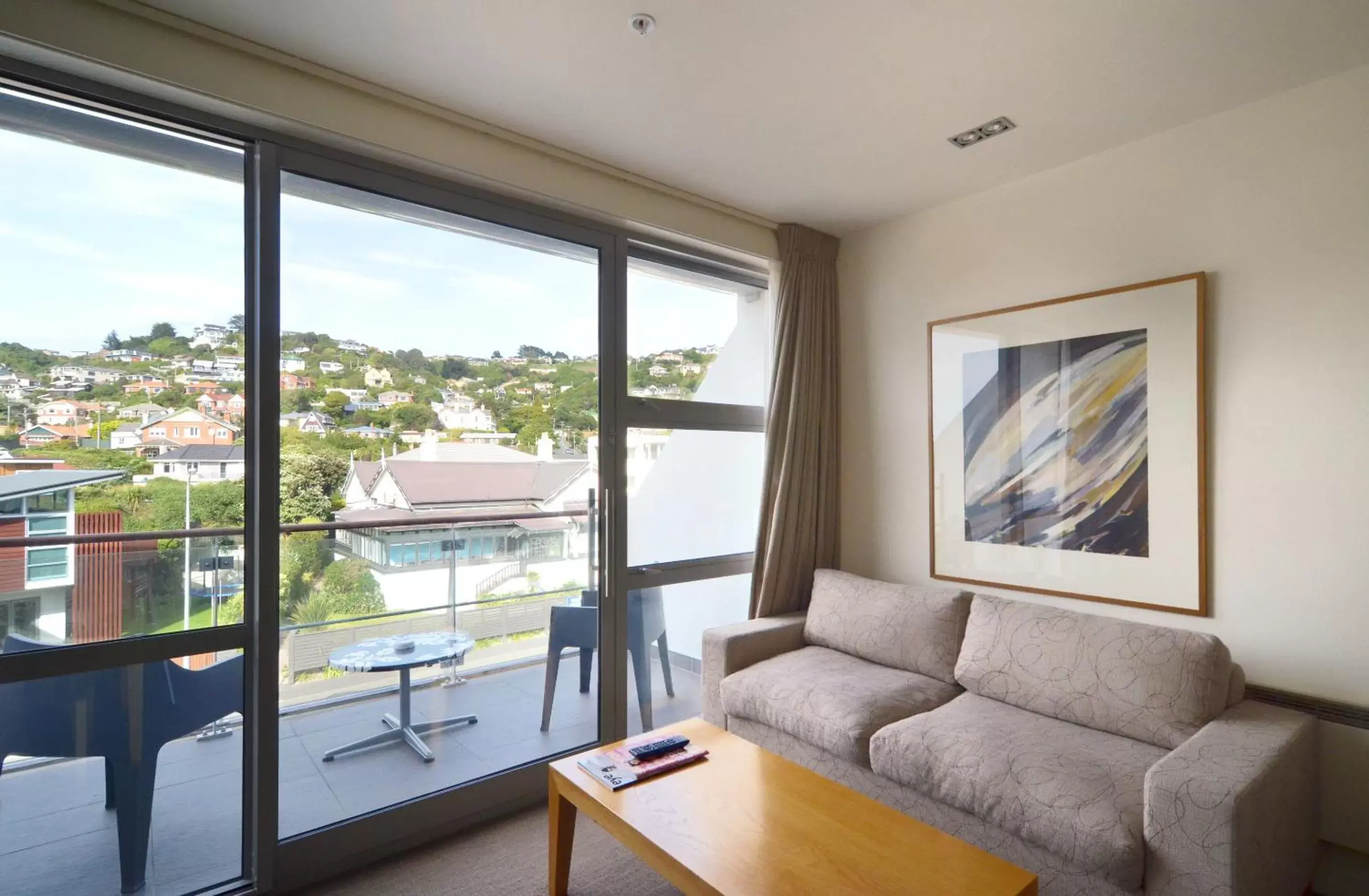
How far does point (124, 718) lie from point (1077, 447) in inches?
134

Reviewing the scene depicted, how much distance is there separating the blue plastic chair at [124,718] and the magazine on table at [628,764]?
3.76 feet

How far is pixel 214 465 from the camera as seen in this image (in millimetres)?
2148

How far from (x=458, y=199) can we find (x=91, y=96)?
1.06 meters

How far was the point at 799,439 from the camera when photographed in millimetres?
3500

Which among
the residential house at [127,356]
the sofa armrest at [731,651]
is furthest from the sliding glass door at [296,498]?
the sofa armrest at [731,651]

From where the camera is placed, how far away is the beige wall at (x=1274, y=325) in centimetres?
216

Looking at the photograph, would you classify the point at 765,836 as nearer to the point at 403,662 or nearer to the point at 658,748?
A: the point at 658,748

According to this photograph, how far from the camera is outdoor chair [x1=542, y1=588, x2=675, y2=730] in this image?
2.98m

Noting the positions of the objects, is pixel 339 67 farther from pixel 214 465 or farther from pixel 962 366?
pixel 962 366

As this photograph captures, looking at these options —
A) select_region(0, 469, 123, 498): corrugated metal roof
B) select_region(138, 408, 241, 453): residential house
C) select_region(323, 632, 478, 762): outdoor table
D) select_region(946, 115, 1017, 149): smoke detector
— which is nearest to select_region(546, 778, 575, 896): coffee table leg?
select_region(323, 632, 478, 762): outdoor table

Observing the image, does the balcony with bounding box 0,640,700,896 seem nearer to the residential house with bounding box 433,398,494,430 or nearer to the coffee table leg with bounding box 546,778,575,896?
the coffee table leg with bounding box 546,778,575,896

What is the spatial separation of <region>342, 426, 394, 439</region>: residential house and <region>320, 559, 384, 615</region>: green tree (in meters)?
0.44

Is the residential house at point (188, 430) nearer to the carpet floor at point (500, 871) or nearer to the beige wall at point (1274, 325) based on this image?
the carpet floor at point (500, 871)

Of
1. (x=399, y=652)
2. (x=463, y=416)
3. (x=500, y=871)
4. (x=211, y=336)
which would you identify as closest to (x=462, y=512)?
(x=463, y=416)
